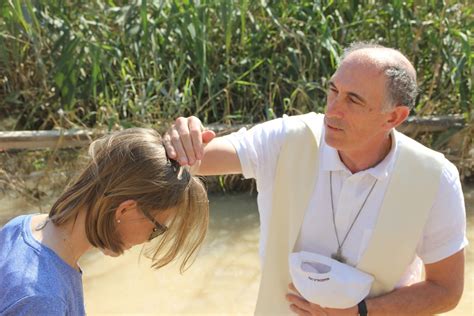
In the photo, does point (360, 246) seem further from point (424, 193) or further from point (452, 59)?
point (452, 59)

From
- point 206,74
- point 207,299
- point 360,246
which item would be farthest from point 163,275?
point 360,246

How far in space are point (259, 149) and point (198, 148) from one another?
394mm

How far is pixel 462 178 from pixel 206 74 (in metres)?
1.56

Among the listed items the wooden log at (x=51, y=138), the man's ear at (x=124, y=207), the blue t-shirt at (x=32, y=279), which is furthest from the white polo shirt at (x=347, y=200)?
the wooden log at (x=51, y=138)

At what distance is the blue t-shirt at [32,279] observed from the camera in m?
1.25

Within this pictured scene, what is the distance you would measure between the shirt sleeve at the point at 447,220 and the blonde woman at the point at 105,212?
0.76 meters

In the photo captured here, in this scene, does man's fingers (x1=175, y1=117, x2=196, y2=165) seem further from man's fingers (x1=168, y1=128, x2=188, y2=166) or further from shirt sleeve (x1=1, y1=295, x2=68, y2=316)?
shirt sleeve (x1=1, y1=295, x2=68, y2=316)

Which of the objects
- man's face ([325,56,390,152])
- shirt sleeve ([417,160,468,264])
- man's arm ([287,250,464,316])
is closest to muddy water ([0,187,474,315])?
man's arm ([287,250,464,316])

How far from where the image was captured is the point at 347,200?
1981 mm

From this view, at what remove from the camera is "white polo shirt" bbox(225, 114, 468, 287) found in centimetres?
194

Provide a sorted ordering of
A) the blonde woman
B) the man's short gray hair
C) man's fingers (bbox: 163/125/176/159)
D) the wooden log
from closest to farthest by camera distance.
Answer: the blonde woman < man's fingers (bbox: 163/125/176/159) < the man's short gray hair < the wooden log

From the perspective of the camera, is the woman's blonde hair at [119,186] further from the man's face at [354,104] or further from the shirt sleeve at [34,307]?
the man's face at [354,104]

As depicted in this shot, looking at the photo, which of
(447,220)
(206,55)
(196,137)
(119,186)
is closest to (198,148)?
(196,137)

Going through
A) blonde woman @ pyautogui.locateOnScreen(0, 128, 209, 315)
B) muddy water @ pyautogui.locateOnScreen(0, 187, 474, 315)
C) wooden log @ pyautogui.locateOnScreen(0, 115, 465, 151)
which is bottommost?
muddy water @ pyautogui.locateOnScreen(0, 187, 474, 315)
